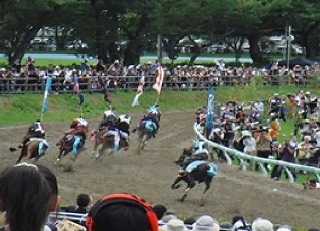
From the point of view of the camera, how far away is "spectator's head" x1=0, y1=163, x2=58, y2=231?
10.1ft

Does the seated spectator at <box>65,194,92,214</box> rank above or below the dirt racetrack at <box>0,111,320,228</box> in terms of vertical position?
above

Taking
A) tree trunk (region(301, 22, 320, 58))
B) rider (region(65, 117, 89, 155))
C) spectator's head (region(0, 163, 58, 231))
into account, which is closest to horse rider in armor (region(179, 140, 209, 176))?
rider (region(65, 117, 89, 155))

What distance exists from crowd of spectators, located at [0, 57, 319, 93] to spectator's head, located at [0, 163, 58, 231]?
24991mm

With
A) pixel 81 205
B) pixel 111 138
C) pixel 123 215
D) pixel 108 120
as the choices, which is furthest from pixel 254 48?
pixel 123 215

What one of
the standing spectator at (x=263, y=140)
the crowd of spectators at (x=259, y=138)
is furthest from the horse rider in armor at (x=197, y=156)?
the standing spectator at (x=263, y=140)

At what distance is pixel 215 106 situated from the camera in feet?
90.3

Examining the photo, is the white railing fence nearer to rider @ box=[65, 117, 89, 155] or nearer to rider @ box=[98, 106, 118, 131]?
rider @ box=[98, 106, 118, 131]

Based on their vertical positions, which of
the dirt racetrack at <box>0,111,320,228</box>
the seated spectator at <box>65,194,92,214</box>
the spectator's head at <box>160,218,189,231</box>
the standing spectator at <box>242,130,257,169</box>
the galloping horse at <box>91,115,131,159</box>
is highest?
the spectator's head at <box>160,218,189,231</box>

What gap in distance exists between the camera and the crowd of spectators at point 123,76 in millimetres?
30422

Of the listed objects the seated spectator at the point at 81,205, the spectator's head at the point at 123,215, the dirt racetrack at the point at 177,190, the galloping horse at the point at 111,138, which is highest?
the spectator's head at the point at 123,215

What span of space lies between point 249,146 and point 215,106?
7061 mm

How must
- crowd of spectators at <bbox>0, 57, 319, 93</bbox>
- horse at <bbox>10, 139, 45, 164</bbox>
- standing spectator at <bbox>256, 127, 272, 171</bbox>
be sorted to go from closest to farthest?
1. horse at <bbox>10, 139, 45, 164</bbox>
2. standing spectator at <bbox>256, 127, 272, 171</bbox>
3. crowd of spectators at <bbox>0, 57, 319, 93</bbox>

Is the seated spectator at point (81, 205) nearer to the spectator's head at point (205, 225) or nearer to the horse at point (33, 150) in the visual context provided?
the spectator's head at point (205, 225)

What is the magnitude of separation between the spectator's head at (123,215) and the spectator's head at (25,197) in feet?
0.71
